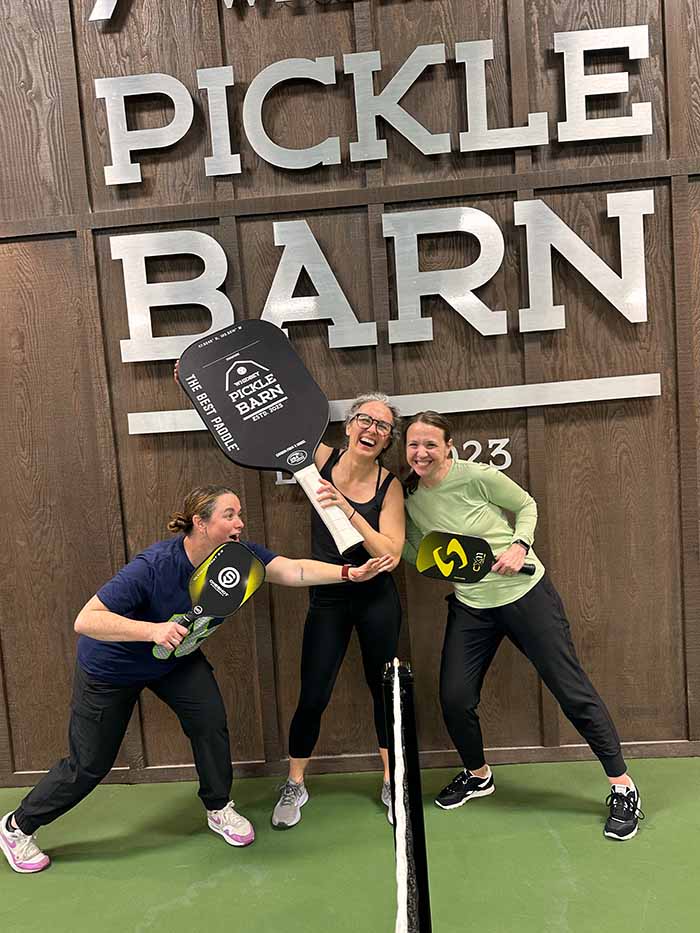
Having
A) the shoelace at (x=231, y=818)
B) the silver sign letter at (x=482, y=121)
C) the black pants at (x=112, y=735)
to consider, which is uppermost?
the silver sign letter at (x=482, y=121)

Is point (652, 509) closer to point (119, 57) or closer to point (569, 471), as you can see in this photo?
point (569, 471)

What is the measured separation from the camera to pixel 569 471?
10.4 ft

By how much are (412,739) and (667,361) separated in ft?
7.30

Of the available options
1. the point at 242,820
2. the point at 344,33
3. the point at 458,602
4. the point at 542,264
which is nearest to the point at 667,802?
the point at 458,602

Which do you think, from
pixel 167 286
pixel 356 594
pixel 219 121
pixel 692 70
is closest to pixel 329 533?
pixel 356 594

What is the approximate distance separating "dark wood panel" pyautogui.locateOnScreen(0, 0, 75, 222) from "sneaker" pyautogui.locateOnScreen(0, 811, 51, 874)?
2476 millimetres

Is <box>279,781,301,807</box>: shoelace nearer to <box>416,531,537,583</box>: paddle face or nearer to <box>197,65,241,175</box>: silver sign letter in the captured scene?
<box>416,531,537,583</box>: paddle face

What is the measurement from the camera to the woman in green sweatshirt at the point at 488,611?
9.09 feet

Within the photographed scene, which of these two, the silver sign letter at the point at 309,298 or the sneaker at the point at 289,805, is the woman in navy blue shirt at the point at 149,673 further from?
the silver sign letter at the point at 309,298

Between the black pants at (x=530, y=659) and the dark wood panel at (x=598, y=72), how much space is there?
174 cm

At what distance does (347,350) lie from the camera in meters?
3.17

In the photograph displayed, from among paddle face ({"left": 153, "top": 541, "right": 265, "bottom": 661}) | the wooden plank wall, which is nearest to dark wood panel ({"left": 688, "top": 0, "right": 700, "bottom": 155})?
the wooden plank wall

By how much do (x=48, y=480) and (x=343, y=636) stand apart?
4.89 feet

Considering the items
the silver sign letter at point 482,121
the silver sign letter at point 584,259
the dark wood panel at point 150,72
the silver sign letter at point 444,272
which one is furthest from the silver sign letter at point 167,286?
the silver sign letter at point 584,259
